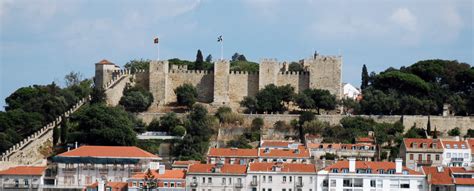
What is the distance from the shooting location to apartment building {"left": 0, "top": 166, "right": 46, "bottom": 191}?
7106 cm

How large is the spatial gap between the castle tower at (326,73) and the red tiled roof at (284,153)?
17.2m

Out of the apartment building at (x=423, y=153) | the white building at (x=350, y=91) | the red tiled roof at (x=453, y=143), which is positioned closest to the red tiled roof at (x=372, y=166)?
the apartment building at (x=423, y=153)

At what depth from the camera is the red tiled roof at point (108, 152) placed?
241 ft

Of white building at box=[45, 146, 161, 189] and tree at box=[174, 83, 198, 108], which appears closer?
white building at box=[45, 146, 161, 189]

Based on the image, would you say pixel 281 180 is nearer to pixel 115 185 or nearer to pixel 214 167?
pixel 214 167

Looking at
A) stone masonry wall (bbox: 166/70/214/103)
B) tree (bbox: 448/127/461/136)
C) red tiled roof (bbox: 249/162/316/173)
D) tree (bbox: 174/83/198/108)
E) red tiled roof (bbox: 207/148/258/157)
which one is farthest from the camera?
stone masonry wall (bbox: 166/70/214/103)

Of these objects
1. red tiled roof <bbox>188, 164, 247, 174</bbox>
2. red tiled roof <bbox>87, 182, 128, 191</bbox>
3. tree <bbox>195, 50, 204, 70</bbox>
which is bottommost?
red tiled roof <bbox>87, 182, 128, 191</bbox>

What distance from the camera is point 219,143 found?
3238 inches

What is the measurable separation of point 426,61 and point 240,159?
96.4ft

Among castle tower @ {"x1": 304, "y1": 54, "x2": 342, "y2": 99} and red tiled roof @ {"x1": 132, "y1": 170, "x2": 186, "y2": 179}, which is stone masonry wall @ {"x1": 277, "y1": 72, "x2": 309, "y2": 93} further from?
red tiled roof @ {"x1": 132, "y1": 170, "x2": 186, "y2": 179}

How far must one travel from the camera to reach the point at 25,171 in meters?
71.9

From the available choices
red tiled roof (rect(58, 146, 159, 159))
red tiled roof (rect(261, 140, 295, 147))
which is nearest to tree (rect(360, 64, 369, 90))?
red tiled roof (rect(261, 140, 295, 147))

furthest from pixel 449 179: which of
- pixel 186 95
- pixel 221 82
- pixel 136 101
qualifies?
pixel 221 82

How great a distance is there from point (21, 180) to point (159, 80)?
23657mm
